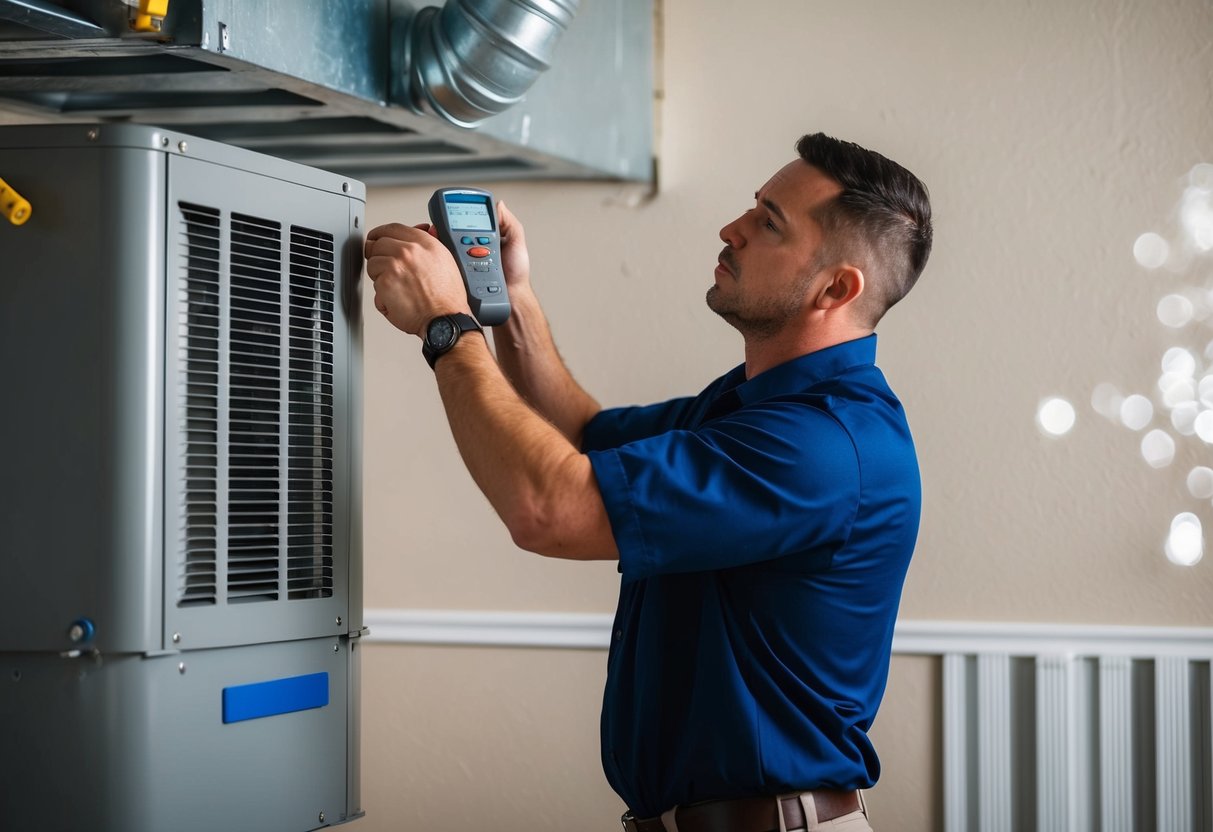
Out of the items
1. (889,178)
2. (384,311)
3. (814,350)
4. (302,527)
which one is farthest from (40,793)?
(889,178)

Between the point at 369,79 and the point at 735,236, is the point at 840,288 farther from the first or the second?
the point at 369,79

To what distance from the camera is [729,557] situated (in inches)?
47.9

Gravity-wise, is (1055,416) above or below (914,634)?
above

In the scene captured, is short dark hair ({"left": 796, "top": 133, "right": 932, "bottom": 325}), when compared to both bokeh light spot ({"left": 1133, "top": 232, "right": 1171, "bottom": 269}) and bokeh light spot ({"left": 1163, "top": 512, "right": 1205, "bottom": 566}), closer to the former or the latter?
bokeh light spot ({"left": 1133, "top": 232, "right": 1171, "bottom": 269})

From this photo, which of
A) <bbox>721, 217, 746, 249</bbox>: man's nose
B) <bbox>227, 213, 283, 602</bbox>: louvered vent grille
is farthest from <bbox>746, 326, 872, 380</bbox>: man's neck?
<bbox>227, 213, 283, 602</bbox>: louvered vent grille

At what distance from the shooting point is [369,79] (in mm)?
1563

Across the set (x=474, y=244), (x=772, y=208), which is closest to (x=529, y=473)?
(x=474, y=244)

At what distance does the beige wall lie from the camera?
2.02 m

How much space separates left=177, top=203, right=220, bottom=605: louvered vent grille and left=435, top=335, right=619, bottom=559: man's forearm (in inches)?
9.7

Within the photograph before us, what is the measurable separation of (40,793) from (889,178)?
114 centimetres

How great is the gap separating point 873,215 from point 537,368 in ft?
1.66

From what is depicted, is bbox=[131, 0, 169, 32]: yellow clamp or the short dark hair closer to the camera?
bbox=[131, 0, 169, 32]: yellow clamp

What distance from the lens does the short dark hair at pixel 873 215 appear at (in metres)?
1.45

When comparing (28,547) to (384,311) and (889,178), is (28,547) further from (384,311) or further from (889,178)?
(889,178)
